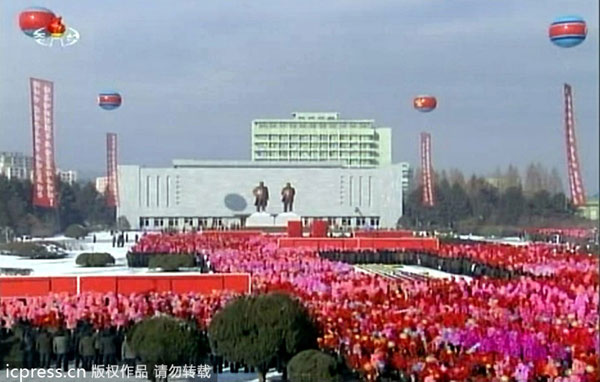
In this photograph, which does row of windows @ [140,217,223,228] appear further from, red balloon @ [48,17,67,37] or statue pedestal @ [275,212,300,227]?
red balloon @ [48,17,67,37]

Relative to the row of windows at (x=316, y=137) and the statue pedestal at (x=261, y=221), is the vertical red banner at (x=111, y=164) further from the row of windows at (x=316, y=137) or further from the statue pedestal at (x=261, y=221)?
the row of windows at (x=316, y=137)

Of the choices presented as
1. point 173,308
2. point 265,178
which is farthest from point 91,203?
point 173,308

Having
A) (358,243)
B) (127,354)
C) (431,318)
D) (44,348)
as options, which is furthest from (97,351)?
(358,243)

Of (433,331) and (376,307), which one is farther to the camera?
(376,307)

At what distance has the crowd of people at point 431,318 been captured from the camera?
→ 5289mm

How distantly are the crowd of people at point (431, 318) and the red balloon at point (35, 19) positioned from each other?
584cm

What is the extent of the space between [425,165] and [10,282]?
102ft

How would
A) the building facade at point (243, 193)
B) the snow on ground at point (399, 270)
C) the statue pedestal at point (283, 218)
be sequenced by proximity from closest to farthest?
the snow on ground at point (399, 270)
the statue pedestal at point (283, 218)
the building facade at point (243, 193)

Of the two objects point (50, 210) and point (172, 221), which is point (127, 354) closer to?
point (50, 210)

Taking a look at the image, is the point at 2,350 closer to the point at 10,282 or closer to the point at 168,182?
the point at 10,282

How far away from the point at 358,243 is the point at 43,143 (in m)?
7.88

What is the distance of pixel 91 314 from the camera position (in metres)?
7.31

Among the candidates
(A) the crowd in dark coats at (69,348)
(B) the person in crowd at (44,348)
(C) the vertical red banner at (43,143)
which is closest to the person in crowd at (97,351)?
(A) the crowd in dark coats at (69,348)

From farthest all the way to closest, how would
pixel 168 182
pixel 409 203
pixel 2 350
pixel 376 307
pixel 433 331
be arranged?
pixel 409 203, pixel 168 182, pixel 376 307, pixel 2 350, pixel 433 331
